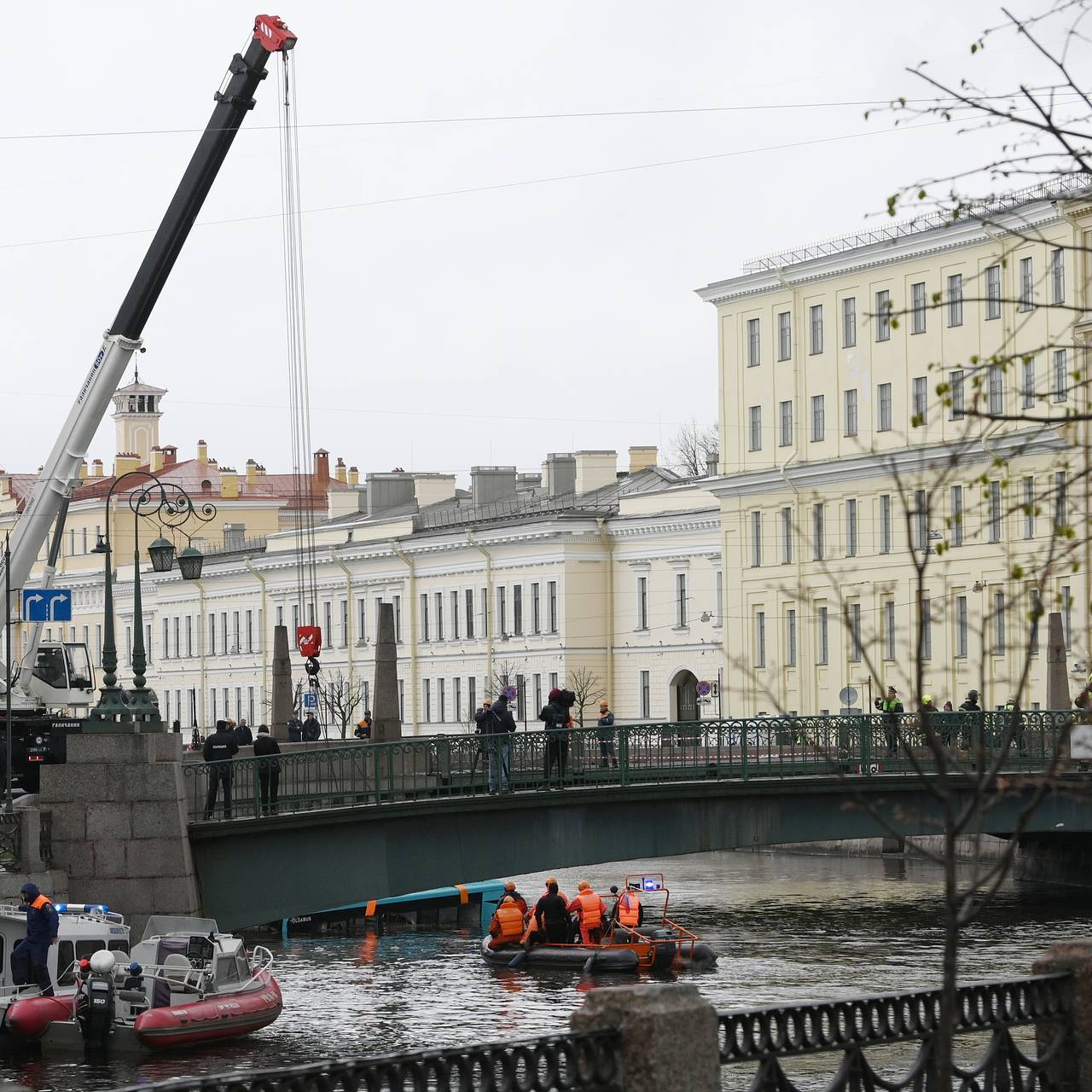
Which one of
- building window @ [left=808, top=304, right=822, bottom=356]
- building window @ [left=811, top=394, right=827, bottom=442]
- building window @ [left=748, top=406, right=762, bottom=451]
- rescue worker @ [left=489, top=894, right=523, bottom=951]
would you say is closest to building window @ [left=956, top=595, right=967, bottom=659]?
building window @ [left=811, top=394, right=827, bottom=442]

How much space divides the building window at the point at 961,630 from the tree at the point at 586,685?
19.0 metres

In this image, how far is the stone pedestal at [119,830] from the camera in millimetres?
28500

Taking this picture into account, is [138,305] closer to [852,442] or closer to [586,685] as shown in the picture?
[852,442]

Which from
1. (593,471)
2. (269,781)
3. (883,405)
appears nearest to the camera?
(269,781)

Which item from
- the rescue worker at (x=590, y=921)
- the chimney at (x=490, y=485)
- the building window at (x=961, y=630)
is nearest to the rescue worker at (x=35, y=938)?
the rescue worker at (x=590, y=921)

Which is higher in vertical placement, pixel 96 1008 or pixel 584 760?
pixel 584 760

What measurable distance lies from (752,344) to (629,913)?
4382 centimetres

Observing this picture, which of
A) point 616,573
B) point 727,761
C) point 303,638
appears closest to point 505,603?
point 616,573

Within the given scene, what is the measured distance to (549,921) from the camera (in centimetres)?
3650

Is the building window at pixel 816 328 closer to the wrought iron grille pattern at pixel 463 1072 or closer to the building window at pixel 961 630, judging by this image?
the building window at pixel 961 630

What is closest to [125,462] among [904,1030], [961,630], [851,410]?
[851,410]

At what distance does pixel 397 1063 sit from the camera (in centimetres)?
855

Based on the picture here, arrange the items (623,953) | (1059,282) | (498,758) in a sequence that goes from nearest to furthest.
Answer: (498,758) → (623,953) → (1059,282)

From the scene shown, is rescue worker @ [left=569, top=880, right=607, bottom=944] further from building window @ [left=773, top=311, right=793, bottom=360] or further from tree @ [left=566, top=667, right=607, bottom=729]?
tree @ [left=566, top=667, right=607, bottom=729]
